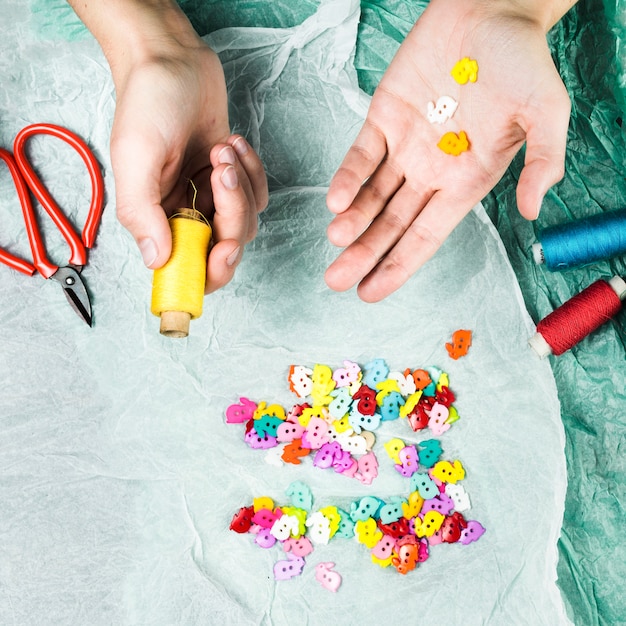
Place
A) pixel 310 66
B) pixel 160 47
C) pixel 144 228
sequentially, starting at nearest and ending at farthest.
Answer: pixel 144 228 → pixel 160 47 → pixel 310 66

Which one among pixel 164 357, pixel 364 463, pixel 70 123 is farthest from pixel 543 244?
pixel 70 123

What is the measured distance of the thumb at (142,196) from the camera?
3.53ft

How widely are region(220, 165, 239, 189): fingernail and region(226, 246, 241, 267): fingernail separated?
10 centimetres

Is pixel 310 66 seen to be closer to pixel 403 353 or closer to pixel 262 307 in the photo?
pixel 262 307

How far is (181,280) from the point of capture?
3.52ft

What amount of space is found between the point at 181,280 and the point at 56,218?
45 centimetres

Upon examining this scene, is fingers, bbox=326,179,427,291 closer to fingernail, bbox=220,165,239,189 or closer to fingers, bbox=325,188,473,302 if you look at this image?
fingers, bbox=325,188,473,302

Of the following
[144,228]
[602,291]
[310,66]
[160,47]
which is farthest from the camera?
[310,66]

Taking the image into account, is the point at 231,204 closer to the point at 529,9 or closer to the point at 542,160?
the point at 542,160

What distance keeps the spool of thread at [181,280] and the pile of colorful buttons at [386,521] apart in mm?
435

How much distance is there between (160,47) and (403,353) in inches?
28.4

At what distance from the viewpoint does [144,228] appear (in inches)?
42.8

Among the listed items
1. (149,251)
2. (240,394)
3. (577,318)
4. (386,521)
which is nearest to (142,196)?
(149,251)

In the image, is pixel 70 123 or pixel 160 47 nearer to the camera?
pixel 160 47
